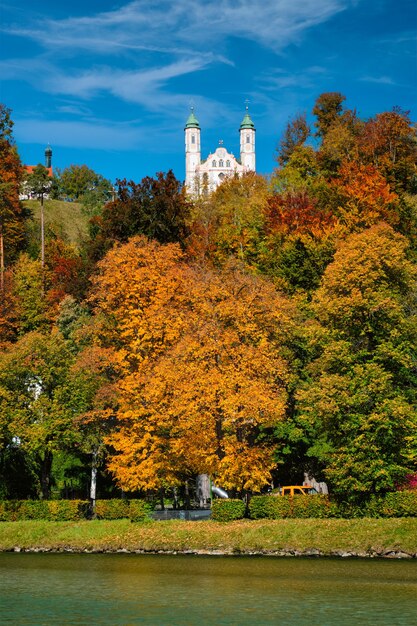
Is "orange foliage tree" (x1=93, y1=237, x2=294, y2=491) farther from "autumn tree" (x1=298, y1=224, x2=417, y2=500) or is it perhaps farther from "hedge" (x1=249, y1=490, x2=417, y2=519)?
"autumn tree" (x1=298, y1=224, x2=417, y2=500)

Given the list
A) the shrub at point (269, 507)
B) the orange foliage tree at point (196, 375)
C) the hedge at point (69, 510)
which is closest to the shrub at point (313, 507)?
the shrub at point (269, 507)

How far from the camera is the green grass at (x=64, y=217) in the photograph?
124 meters

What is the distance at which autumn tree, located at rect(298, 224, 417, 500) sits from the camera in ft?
144

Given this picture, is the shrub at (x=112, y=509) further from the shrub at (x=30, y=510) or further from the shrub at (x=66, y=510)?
the shrub at (x=30, y=510)

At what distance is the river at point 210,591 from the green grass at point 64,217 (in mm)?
86270

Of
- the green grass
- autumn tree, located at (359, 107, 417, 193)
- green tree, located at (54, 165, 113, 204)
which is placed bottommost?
autumn tree, located at (359, 107, 417, 193)

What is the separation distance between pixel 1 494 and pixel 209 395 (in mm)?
17849

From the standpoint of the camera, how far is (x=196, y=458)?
48188mm

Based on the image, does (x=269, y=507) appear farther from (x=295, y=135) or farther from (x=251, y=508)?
(x=295, y=135)

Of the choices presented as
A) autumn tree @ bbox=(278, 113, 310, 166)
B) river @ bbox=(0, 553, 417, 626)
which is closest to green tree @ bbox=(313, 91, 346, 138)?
autumn tree @ bbox=(278, 113, 310, 166)

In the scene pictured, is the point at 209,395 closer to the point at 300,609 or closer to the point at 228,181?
the point at 300,609

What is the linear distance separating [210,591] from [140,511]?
19.8m

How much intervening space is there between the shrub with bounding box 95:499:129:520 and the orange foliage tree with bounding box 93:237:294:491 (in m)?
0.95

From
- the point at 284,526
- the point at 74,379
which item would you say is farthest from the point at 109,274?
the point at 284,526
